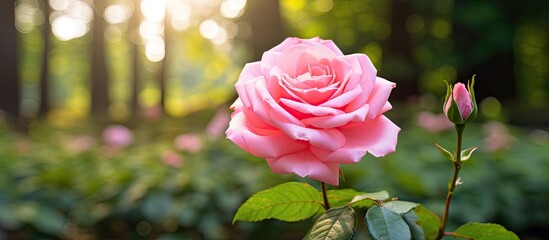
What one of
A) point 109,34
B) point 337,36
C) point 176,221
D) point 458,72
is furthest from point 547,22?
point 109,34

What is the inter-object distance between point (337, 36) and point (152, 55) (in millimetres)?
14825

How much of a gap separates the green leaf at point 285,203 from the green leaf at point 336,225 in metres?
0.12

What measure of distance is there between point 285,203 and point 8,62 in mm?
9805

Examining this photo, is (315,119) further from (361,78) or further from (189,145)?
(189,145)

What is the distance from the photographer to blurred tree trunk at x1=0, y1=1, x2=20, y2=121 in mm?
9641

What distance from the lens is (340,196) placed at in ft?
3.01

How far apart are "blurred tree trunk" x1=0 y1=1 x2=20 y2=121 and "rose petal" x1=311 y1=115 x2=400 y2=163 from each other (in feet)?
31.6

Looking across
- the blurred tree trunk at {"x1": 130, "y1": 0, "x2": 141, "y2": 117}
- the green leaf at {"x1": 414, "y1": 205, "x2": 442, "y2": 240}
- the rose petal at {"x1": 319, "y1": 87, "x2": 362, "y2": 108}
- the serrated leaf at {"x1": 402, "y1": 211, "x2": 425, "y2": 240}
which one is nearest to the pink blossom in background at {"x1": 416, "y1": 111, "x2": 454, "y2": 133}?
the green leaf at {"x1": 414, "y1": 205, "x2": 442, "y2": 240}

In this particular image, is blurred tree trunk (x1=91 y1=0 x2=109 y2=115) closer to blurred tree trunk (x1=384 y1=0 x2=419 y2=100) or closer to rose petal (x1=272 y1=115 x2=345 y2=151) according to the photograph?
blurred tree trunk (x1=384 y1=0 x2=419 y2=100)

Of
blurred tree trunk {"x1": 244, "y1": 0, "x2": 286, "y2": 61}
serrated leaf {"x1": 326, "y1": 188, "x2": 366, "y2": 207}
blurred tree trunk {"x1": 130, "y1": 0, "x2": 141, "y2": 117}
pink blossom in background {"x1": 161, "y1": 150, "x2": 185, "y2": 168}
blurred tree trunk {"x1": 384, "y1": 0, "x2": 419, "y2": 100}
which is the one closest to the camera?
serrated leaf {"x1": 326, "y1": 188, "x2": 366, "y2": 207}

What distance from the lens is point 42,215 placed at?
2.98 meters

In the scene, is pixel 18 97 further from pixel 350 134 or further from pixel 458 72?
pixel 350 134

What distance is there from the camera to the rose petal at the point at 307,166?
708mm

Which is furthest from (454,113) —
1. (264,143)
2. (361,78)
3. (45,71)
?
(45,71)
